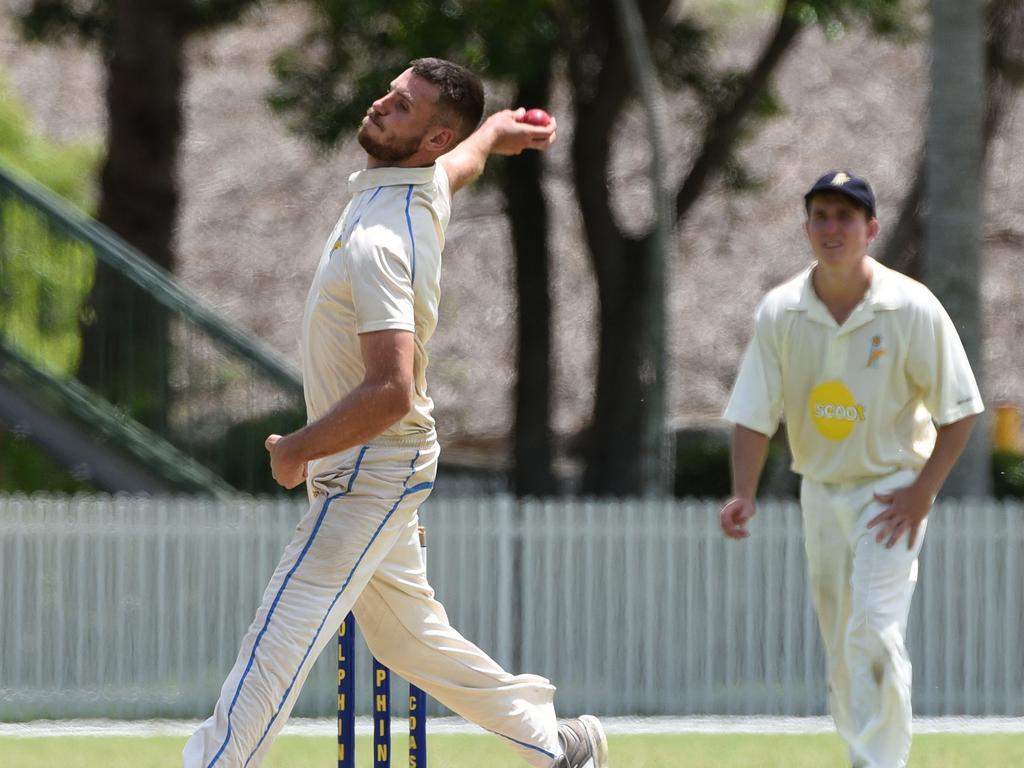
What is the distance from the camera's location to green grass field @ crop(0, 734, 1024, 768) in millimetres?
7711

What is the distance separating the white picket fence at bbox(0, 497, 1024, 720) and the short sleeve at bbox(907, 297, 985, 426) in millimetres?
4747

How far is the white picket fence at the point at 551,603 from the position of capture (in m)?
10.4

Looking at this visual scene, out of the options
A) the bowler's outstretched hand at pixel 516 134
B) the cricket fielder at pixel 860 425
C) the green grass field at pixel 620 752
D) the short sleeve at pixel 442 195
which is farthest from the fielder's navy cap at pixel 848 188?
the green grass field at pixel 620 752

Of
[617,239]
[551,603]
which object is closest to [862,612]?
[551,603]

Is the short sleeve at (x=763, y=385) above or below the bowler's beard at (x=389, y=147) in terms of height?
below

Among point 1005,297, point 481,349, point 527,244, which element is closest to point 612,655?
point 527,244

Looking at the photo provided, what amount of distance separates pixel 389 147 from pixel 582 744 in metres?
1.93

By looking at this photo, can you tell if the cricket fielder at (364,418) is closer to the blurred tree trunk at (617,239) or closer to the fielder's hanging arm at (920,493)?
the fielder's hanging arm at (920,493)

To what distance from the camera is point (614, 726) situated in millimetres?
9961

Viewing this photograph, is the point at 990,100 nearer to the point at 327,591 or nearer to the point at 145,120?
the point at 145,120

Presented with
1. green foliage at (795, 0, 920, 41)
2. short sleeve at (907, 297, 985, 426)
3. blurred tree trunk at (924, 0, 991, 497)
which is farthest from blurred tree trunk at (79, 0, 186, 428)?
short sleeve at (907, 297, 985, 426)

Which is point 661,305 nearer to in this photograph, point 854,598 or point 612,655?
point 612,655

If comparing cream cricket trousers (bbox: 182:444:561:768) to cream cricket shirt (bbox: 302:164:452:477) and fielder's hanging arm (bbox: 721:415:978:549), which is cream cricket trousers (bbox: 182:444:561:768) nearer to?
cream cricket shirt (bbox: 302:164:452:477)

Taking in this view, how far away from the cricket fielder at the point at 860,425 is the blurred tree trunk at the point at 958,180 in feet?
19.1
